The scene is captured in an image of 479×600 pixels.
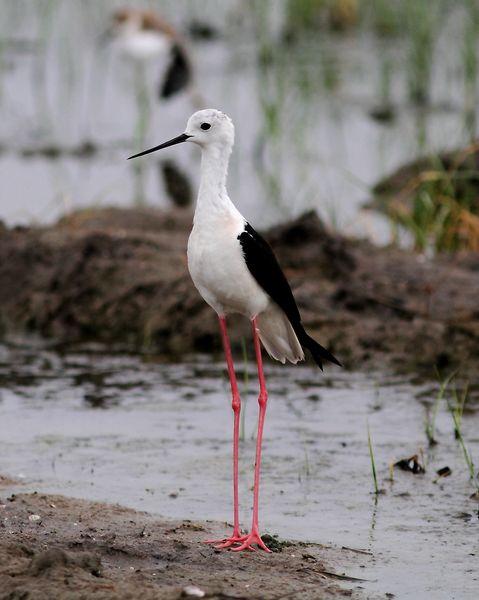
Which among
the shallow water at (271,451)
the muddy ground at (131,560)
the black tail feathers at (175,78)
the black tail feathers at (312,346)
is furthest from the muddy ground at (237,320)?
the black tail feathers at (175,78)

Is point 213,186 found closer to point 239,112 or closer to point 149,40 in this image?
point 239,112

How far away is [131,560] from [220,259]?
1112 millimetres

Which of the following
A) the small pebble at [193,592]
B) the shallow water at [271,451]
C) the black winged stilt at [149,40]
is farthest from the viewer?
the black winged stilt at [149,40]

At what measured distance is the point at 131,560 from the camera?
15.8 feet

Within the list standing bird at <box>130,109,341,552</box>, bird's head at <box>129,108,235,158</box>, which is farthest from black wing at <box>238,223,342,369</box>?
bird's head at <box>129,108,235,158</box>

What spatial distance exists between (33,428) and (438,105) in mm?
10392

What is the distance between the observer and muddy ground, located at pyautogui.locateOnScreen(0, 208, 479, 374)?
26.7ft

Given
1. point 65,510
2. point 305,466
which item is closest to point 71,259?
point 305,466

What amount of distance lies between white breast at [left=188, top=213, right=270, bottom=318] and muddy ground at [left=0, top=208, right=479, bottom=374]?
2.93 m

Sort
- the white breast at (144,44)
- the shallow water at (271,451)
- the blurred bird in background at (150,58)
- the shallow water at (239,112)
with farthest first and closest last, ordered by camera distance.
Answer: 1. the white breast at (144,44)
2. the blurred bird in background at (150,58)
3. the shallow water at (239,112)
4. the shallow water at (271,451)

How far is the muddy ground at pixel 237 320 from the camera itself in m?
8.15

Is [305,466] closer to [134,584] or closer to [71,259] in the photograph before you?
[134,584]

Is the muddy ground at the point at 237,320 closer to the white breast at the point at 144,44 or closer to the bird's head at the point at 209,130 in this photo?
the bird's head at the point at 209,130

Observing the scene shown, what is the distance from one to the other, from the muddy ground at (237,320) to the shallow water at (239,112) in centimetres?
164
